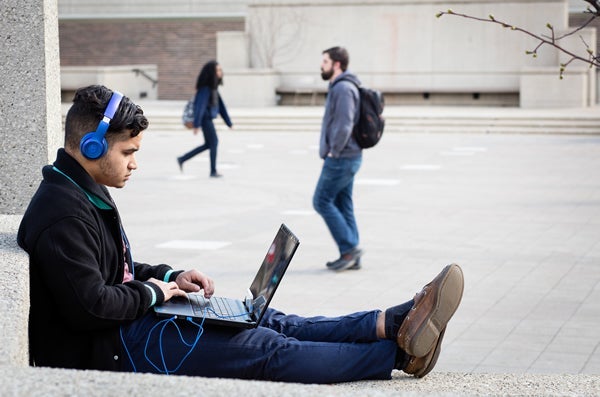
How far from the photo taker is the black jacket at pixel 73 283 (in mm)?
3971

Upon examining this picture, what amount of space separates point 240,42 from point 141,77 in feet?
17.8

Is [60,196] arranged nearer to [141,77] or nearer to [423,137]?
[423,137]

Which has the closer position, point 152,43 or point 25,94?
point 25,94

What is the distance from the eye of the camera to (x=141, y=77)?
3706 centimetres

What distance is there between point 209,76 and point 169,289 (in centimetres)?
1224

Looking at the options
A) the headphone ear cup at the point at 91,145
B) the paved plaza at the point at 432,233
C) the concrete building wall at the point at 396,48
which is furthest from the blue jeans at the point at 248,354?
the concrete building wall at the point at 396,48

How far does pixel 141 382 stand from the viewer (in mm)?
2857

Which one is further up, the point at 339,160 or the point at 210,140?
the point at 339,160

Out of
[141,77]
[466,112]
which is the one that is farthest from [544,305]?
[141,77]

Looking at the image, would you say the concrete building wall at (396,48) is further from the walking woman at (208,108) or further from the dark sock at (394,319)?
the dark sock at (394,319)

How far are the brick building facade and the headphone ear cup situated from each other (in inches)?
1386

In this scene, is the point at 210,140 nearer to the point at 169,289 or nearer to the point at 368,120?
the point at 368,120

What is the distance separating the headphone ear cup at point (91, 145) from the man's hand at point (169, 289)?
0.56m

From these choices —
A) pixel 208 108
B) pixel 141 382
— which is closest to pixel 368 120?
pixel 141 382
